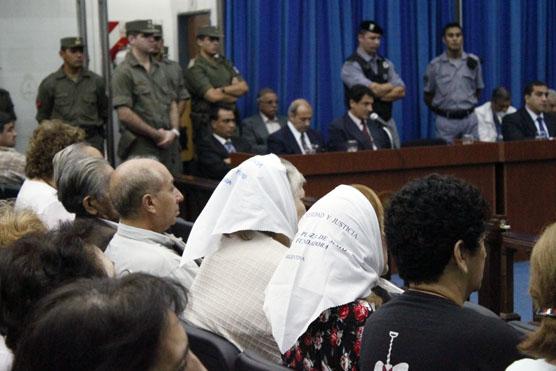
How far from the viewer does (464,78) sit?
9352 millimetres

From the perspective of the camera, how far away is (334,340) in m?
2.64

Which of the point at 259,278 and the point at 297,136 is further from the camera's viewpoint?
the point at 297,136

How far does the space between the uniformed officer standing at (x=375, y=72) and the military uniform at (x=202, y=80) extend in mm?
1081

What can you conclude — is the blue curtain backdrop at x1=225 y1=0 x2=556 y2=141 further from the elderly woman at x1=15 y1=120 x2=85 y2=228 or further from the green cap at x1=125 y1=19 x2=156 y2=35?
the elderly woman at x1=15 y1=120 x2=85 y2=228

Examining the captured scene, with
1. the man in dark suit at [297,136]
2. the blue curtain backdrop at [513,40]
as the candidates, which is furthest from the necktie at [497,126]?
the man in dark suit at [297,136]

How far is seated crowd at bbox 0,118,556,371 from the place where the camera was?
130 centimetres

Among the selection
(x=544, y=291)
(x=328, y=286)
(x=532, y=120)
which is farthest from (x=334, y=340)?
(x=532, y=120)

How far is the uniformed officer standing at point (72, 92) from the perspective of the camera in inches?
300

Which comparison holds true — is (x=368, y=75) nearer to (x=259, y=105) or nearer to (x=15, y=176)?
(x=259, y=105)

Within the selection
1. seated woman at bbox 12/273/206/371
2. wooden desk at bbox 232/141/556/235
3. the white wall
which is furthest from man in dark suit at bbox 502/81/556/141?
seated woman at bbox 12/273/206/371

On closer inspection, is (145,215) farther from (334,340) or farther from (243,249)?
(334,340)

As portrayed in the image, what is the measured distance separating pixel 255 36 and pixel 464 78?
195 centimetres

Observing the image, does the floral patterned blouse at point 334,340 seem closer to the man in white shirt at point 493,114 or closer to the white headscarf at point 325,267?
the white headscarf at point 325,267

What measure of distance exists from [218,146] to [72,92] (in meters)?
1.14
